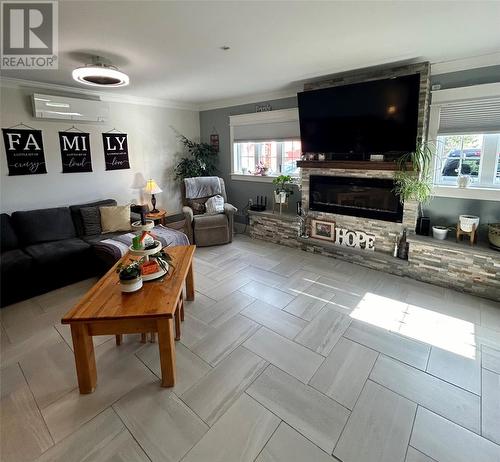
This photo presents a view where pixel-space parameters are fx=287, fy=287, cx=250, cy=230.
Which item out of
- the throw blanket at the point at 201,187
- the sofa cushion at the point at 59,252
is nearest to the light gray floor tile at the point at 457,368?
the sofa cushion at the point at 59,252

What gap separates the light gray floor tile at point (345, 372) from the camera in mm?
1854

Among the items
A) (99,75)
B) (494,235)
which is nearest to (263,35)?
(99,75)

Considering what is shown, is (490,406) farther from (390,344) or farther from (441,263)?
(441,263)

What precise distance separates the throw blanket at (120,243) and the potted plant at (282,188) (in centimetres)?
171

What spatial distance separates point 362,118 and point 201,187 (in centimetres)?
281

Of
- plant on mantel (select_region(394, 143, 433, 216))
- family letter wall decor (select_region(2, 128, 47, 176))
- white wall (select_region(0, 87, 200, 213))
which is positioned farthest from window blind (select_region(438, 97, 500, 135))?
family letter wall decor (select_region(2, 128, 47, 176))

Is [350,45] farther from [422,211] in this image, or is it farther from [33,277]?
[33,277]

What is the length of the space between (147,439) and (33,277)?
2.45 metres

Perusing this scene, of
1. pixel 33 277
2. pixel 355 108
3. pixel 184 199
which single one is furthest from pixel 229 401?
pixel 184 199

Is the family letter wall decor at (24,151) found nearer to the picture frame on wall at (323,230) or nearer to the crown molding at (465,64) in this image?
the picture frame on wall at (323,230)

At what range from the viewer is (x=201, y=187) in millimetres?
5094

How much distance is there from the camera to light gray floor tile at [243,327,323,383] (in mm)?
2051

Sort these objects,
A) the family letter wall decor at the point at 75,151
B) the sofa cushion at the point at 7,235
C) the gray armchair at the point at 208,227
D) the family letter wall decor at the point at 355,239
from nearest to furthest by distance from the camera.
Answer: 1. the sofa cushion at the point at 7,235
2. the family letter wall decor at the point at 355,239
3. the family letter wall decor at the point at 75,151
4. the gray armchair at the point at 208,227

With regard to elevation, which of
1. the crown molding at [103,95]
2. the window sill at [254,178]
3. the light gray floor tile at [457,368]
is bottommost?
the light gray floor tile at [457,368]
